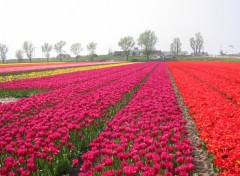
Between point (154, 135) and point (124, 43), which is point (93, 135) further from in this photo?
point (124, 43)

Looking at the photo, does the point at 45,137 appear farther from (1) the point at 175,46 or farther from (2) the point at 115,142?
(1) the point at 175,46

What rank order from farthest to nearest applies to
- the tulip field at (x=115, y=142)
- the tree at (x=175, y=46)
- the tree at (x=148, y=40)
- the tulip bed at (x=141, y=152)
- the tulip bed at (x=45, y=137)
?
the tree at (x=175, y=46) < the tree at (x=148, y=40) < the tulip bed at (x=45, y=137) < the tulip field at (x=115, y=142) < the tulip bed at (x=141, y=152)

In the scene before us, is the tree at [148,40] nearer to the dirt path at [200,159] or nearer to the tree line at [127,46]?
the tree line at [127,46]

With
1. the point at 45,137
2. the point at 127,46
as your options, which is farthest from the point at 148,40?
the point at 45,137

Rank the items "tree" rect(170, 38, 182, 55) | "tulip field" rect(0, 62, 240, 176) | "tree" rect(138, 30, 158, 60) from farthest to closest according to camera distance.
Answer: "tree" rect(170, 38, 182, 55), "tree" rect(138, 30, 158, 60), "tulip field" rect(0, 62, 240, 176)

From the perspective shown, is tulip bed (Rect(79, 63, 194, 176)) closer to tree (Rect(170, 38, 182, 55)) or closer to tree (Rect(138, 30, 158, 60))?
tree (Rect(138, 30, 158, 60))

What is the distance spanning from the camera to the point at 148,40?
133 meters

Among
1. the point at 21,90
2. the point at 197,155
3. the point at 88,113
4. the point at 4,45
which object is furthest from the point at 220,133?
the point at 4,45

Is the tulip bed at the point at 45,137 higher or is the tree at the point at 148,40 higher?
the tree at the point at 148,40

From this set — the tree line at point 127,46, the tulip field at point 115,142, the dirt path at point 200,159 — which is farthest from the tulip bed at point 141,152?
the tree line at point 127,46

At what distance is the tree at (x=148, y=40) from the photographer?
131m

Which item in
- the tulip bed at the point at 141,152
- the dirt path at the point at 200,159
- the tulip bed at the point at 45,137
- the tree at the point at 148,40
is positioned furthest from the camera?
the tree at the point at 148,40

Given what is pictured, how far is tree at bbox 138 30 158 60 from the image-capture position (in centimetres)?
13138

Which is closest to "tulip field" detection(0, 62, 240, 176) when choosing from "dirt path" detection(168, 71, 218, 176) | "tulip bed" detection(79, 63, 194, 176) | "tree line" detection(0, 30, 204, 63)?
"tulip bed" detection(79, 63, 194, 176)
